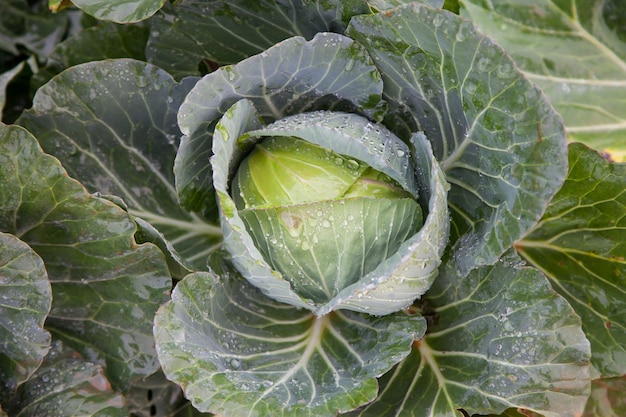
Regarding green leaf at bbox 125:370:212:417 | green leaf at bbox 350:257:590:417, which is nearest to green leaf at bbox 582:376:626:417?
green leaf at bbox 350:257:590:417

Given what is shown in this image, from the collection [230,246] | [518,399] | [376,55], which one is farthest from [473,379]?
[376,55]

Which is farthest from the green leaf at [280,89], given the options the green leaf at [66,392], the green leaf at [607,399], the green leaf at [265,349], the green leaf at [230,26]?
the green leaf at [607,399]

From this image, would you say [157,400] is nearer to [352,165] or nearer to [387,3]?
[352,165]

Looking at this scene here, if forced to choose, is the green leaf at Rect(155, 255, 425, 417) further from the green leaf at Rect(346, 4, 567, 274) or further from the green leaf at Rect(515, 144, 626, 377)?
the green leaf at Rect(515, 144, 626, 377)

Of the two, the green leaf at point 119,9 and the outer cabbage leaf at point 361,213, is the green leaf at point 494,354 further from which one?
the green leaf at point 119,9

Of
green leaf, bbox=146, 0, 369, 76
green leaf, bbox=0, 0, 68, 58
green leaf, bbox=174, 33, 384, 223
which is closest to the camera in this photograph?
green leaf, bbox=174, 33, 384, 223

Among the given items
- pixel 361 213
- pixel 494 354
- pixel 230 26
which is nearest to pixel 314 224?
pixel 361 213

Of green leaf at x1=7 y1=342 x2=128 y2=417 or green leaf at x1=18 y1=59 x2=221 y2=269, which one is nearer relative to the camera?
green leaf at x1=7 y1=342 x2=128 y2=417
